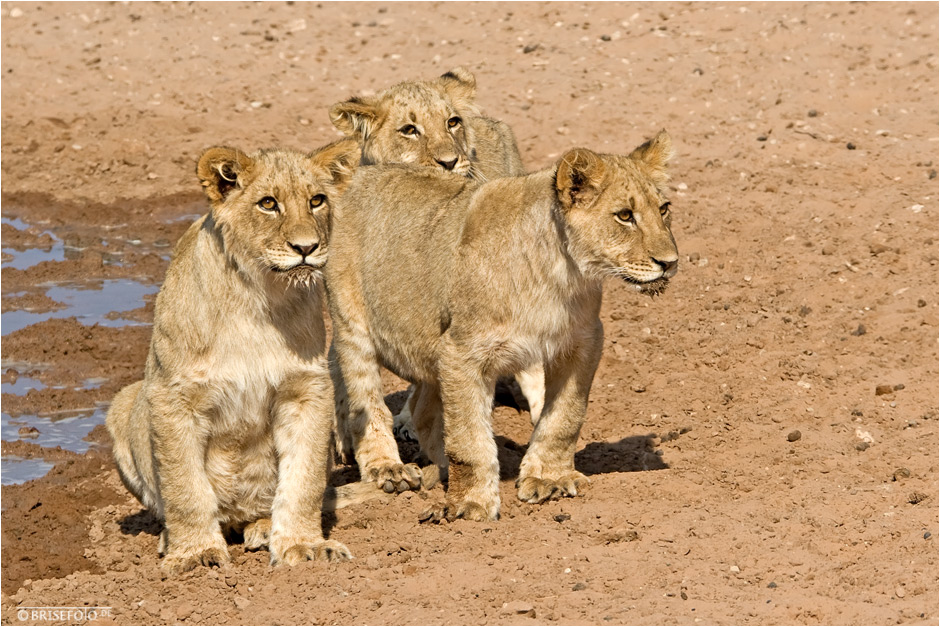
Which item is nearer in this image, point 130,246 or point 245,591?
point 245,591

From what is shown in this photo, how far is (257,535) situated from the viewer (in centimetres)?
712

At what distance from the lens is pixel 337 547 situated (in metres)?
6.82

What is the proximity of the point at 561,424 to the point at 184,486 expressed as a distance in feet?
6.71

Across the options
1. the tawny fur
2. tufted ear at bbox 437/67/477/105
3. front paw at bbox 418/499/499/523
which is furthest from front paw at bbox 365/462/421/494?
tufted ear at bbox 437/67/477/105

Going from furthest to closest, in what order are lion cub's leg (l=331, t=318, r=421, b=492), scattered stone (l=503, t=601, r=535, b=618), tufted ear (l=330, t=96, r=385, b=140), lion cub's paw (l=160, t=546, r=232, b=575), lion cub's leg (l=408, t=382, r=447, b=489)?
tufted ear (l=330, t=96, r=385, b=140) → lion cub's leg (l=408, t=382, r=447, b=489) → lion cub's leg (l=331, t=318, r=421, b=492) → lion cub's paw (l=160, t=546, r=232, b=575) → scattered stone (l=503, t=601, r=535, b=618)

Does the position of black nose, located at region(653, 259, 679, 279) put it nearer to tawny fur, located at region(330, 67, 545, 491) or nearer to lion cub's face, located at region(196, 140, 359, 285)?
lion cub's face, located at region(196, 140, 359, 285)

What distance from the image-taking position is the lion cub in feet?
21.2

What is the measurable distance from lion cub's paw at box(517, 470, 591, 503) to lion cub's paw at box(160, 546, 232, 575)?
1650mm

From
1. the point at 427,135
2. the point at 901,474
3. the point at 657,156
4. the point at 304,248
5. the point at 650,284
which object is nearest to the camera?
the point at 304,248

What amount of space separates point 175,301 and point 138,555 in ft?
4.94

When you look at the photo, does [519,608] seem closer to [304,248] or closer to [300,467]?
[300,467]

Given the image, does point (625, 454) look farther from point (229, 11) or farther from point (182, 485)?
point (229, 11)

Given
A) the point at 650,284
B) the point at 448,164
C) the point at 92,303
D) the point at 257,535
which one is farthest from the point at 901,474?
the point at 92,303

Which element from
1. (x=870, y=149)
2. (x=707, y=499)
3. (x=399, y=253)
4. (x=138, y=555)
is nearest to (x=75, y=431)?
(x=138, y=555)
